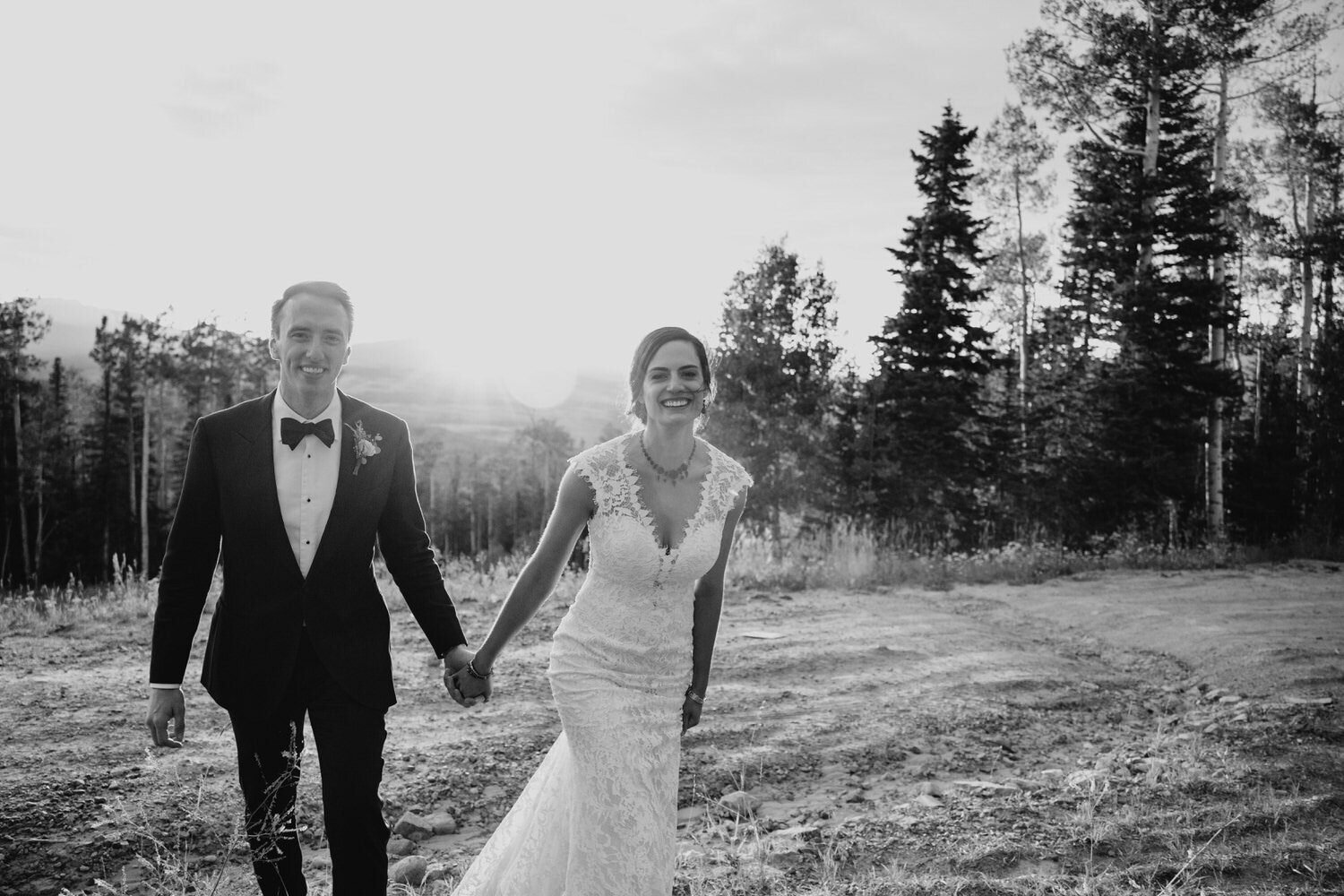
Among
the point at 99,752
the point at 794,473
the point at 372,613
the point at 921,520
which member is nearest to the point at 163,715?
the point at 372,613

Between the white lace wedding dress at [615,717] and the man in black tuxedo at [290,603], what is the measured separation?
0.52 metres

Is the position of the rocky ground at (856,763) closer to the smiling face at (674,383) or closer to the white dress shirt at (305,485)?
the white dress shirt at (305,485)

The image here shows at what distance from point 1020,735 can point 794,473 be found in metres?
10.4

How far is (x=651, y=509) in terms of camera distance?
3254mm

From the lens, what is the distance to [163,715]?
2797 mm

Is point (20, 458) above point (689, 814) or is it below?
above

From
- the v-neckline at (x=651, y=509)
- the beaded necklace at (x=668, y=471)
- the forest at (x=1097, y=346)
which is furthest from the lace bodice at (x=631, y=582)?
the forest at (x=1097, y=346)

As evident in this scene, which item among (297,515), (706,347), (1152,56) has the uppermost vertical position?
(1152,56)

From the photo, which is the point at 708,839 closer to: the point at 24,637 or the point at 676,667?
the point at 676,667

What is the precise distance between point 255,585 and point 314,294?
1007 mm

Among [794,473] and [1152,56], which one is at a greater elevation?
[1152,56]

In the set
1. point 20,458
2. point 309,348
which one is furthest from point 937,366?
point 20,458

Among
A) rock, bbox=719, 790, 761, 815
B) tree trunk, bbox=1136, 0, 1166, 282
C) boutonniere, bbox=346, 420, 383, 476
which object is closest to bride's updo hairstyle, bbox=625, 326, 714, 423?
boutonniere, bbox=346, 420, 383, 476

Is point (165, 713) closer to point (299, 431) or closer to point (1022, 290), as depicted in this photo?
point (299, 431)
